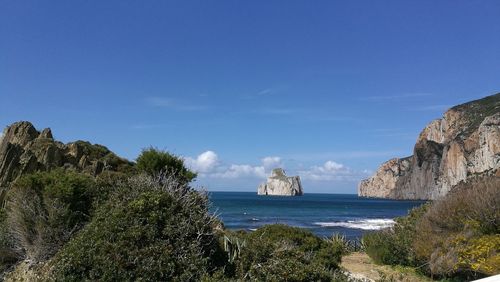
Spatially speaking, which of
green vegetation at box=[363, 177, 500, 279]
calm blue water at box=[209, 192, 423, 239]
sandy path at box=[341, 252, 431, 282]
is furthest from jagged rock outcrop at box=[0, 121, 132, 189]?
green vegetation at box=[363, 177, 500, 279]

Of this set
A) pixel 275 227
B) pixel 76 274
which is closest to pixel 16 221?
pixel 76 274

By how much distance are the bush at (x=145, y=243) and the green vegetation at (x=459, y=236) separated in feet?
27.9

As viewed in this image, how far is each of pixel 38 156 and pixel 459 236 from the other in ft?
63.1

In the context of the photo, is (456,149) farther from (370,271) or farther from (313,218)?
(370,271)

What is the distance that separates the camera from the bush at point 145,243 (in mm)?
8312

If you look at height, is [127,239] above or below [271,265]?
above

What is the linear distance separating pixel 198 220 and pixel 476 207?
33.9ft

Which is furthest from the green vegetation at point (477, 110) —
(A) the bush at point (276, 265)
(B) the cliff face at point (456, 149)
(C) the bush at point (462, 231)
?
(A) the bush at point (276, 265)

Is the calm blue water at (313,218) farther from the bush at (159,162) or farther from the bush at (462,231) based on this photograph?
the bush at (462,231)

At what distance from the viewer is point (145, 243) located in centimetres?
879

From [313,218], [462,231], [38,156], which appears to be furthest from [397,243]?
[313,218]

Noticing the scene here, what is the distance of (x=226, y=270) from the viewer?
957cm

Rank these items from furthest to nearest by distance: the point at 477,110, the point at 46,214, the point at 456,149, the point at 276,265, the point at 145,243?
the point at 477,110, the point at 456,149, the point at 46,214, the point at 276,265, the point at 145,243

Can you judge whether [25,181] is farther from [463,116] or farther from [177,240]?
[463,116]
